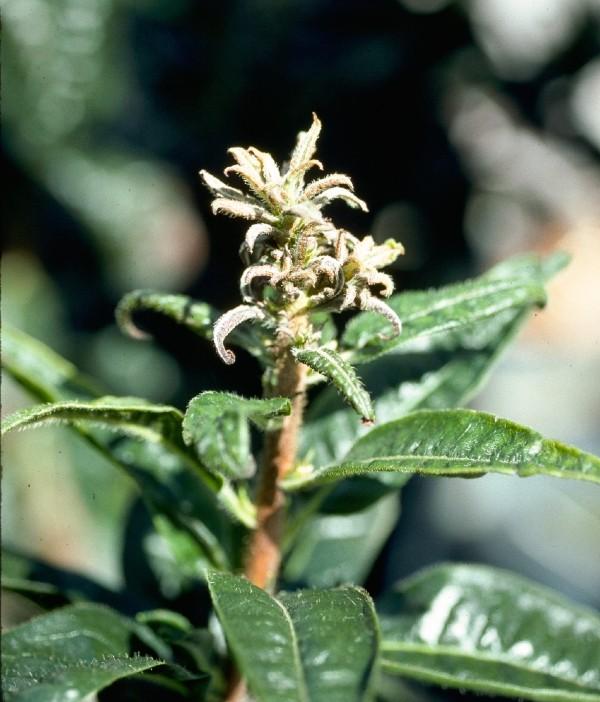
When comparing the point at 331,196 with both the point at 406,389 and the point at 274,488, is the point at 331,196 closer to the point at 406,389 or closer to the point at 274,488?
the point at 274,488

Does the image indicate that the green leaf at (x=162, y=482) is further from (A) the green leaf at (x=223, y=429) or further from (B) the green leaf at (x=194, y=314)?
(A) the green leaf at (x=223, y=429)

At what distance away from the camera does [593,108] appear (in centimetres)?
424

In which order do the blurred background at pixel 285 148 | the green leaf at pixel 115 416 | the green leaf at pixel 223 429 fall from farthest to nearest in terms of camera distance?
the blurred background at pixel 285 148 < the green leaf at pixel 115 416 < the green leaf at pixel 223 429

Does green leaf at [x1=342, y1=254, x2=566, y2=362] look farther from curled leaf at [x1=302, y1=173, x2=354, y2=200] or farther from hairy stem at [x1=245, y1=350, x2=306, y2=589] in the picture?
curled leaf at [x1=302, y1=173, x2=354, y2=200]

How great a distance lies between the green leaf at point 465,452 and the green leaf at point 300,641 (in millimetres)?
205

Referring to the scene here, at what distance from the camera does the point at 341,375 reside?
1.28 metres

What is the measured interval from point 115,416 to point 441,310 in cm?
61

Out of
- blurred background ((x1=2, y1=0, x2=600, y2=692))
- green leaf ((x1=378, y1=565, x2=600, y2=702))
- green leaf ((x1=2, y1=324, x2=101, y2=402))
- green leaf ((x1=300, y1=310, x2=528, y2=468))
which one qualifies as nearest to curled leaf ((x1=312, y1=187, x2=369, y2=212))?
green leaf ((x1=300, y1=310, x2=528, y2=468))

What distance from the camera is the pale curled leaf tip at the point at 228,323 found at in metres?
1.30

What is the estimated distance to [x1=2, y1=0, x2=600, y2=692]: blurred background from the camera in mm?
3498

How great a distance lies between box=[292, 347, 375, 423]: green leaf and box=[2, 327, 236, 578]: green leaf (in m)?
0.56

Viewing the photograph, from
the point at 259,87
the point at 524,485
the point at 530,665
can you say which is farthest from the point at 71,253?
the point at 530,665

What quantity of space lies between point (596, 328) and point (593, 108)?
3.69 ft

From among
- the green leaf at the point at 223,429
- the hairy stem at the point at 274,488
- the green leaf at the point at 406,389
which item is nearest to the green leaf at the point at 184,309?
the hairy stem at the point at 274,488
